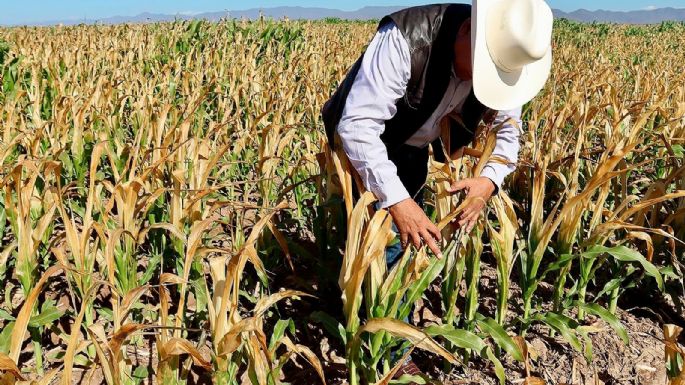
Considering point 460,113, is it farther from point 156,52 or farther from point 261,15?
point 261,15

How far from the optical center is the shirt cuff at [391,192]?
154cm

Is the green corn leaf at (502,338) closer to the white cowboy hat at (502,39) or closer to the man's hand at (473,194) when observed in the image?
the man's hand at (473,194)

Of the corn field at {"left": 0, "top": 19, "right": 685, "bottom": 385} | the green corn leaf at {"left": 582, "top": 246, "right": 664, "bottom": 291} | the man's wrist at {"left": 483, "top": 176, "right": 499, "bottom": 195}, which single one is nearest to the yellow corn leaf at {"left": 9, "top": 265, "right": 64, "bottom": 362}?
the corn field at {"left": 0, "top": 19, "right": 685, "bottom": 385}

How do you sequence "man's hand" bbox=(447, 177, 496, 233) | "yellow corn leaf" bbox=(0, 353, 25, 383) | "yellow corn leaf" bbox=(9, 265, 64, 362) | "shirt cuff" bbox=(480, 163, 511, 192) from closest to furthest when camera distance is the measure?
1. "yellow corn leaf" bbox=(0, 353, 25, 383)
2. "yellow corn leaf" bbox=(9, 265, 64, 362)
3. "man's hand" bbox=(447, 177, 496, 233)
4. "shirt cuff" bbox=(480, 163, 511, 192)

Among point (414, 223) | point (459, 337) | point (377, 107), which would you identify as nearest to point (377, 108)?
point (377, 107)

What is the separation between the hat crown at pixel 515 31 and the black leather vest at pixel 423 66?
0.16m

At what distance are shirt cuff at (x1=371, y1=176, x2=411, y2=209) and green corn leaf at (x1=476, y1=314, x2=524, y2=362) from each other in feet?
1.49

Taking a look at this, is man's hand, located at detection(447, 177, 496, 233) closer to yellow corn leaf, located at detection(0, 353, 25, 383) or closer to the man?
the man

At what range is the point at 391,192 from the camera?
154 cm

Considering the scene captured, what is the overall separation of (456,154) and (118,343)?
4.03 ft

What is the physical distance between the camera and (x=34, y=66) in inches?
187

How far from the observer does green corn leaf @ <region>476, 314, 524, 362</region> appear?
1581mm

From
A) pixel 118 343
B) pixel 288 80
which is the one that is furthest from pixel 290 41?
pixel 118 343

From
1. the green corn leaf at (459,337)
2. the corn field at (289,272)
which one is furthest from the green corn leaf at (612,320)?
the green corn leaf at (459,337)
